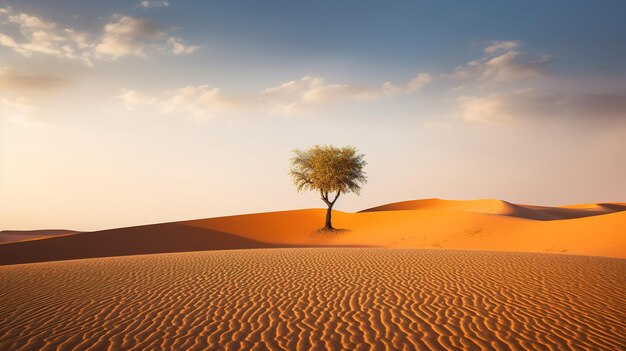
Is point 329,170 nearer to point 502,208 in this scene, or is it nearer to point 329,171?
point 329,171

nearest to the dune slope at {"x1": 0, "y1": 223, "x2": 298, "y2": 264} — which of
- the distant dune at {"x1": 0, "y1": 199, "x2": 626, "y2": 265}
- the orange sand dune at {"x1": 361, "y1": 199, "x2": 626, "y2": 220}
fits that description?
the distant dune at {"x1": 0, "y1": 199, "x2": 626, "y2": 265}

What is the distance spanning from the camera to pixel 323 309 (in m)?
8.26

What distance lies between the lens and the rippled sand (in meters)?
6.31

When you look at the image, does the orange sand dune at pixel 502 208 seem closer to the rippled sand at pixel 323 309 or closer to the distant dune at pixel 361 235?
the distant dune at pixel 361 235

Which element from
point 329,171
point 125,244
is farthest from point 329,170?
point 125,244

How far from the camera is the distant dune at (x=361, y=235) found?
23.9 metres

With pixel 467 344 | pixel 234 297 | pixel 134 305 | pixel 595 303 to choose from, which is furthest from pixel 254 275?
pixel 595 303

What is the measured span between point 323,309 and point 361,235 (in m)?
27.4

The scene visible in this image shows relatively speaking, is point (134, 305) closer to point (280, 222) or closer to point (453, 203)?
point (280, 222)

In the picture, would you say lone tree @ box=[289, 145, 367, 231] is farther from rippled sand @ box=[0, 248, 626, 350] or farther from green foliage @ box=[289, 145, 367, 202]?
rippled sand @ box=[0, 248, 626, 350]

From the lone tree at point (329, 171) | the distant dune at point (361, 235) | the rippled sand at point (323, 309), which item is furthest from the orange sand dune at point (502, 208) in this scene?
the rippled sand at point (323, 309)

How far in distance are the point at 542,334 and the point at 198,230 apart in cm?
3744

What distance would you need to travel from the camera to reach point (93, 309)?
858cm

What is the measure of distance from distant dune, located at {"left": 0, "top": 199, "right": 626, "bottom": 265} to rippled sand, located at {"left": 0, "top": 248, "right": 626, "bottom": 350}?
433 inches
